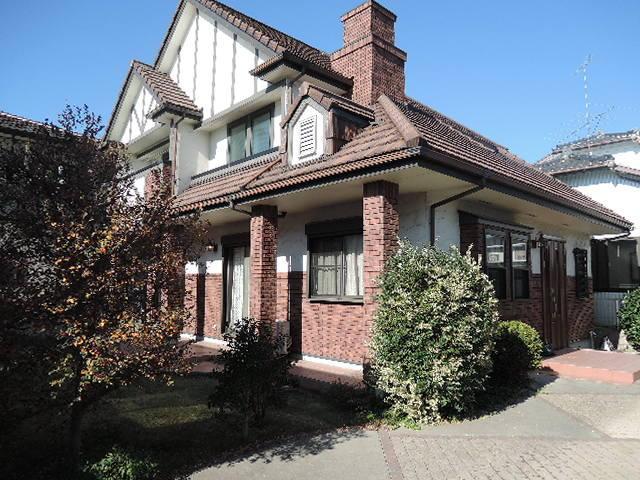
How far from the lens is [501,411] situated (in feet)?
21.6

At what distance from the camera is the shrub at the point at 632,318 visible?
1195cm

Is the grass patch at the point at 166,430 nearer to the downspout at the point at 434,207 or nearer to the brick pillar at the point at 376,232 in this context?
the brick pillar at the point at 376,232

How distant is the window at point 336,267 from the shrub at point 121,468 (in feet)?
17.5

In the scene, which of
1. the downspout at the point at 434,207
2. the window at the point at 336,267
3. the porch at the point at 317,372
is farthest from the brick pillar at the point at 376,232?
the window at the point at 336,267

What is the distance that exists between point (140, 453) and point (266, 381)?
156cm

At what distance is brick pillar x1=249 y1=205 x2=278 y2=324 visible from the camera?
9719mm

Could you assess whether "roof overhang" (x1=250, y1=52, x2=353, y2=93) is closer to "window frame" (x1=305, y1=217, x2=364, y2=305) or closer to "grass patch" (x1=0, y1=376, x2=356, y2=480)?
"window frame" (x1=305, y1=217, x2=364, y2=305)

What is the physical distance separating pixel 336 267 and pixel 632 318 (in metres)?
8.47

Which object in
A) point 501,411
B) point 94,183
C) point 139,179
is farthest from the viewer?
point 139,179

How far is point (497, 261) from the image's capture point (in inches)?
392

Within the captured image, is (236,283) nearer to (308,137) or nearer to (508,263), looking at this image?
(308,137)

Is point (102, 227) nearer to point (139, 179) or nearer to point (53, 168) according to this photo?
point (53, 168)

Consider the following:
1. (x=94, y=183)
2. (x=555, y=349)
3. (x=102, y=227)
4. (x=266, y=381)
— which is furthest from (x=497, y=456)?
(x=555, y=349)

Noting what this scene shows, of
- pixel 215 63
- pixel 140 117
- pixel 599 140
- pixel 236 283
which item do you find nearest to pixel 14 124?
pixel 140 117
